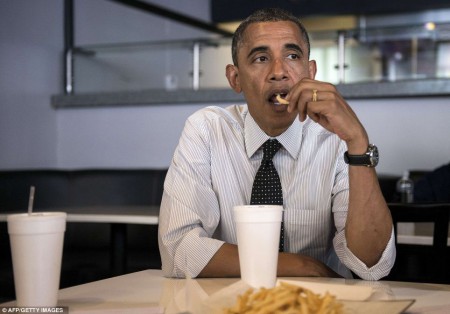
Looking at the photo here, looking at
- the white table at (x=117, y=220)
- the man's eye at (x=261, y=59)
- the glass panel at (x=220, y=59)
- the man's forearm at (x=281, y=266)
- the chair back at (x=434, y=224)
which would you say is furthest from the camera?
the glass panel at (x=220, y=59)

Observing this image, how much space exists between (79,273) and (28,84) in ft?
5.01

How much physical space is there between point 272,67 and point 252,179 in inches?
11.7

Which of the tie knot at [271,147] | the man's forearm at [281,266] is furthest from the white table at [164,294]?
the tie knot at [271,147]

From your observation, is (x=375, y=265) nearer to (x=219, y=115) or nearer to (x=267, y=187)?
(x=267, y=187)

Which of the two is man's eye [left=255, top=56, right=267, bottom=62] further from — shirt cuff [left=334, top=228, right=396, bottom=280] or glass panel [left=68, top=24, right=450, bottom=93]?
glass panel [left=68, top=24, right=450, bottom=93]

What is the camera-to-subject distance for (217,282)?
55.6 inches

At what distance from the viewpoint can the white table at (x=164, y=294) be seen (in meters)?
1.12

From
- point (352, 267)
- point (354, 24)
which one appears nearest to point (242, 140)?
point (352, 267)

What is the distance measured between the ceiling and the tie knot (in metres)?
6.51

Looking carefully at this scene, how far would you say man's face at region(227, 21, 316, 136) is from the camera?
1.75m

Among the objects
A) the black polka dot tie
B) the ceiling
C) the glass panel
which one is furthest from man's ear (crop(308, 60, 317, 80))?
the ceiling

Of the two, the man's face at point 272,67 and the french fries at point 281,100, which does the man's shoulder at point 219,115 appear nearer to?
the man's face at point 272,67

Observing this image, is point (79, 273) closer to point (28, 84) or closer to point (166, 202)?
point (28, 84)

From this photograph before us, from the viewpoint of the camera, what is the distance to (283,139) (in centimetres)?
181
